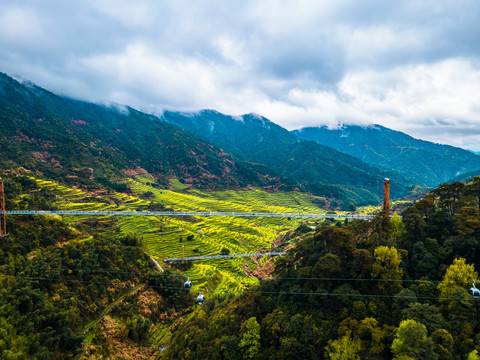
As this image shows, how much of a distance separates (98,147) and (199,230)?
68.5m

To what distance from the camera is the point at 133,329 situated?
23625 millimetres

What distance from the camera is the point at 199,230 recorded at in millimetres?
47125

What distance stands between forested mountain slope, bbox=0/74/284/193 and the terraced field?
14803 millimetres

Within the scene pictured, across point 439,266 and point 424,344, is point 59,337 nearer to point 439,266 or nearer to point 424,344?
point 424,344

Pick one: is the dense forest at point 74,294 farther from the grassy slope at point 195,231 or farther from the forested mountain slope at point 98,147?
the forested mountain slope at point 98,147

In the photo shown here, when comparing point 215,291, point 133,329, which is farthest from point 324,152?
point 133,329

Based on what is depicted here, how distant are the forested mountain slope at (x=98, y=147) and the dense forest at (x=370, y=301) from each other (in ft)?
179

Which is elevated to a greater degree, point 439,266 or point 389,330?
point 439,266

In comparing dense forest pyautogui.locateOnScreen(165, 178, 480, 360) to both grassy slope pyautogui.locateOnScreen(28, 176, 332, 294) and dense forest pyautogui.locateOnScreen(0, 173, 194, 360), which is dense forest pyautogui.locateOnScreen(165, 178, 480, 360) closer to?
dense forest pyautogui.locateOnScreen(0, 173, 194, 360)

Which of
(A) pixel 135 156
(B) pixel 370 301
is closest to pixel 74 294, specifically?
(B) pixel 370 301

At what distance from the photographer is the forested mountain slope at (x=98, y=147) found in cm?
6819

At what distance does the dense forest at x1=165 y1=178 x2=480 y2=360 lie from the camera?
14.0 meters

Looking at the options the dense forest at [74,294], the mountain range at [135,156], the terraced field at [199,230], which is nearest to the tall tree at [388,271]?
the terraced field at [199,230]

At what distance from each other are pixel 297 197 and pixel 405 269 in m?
74.6
